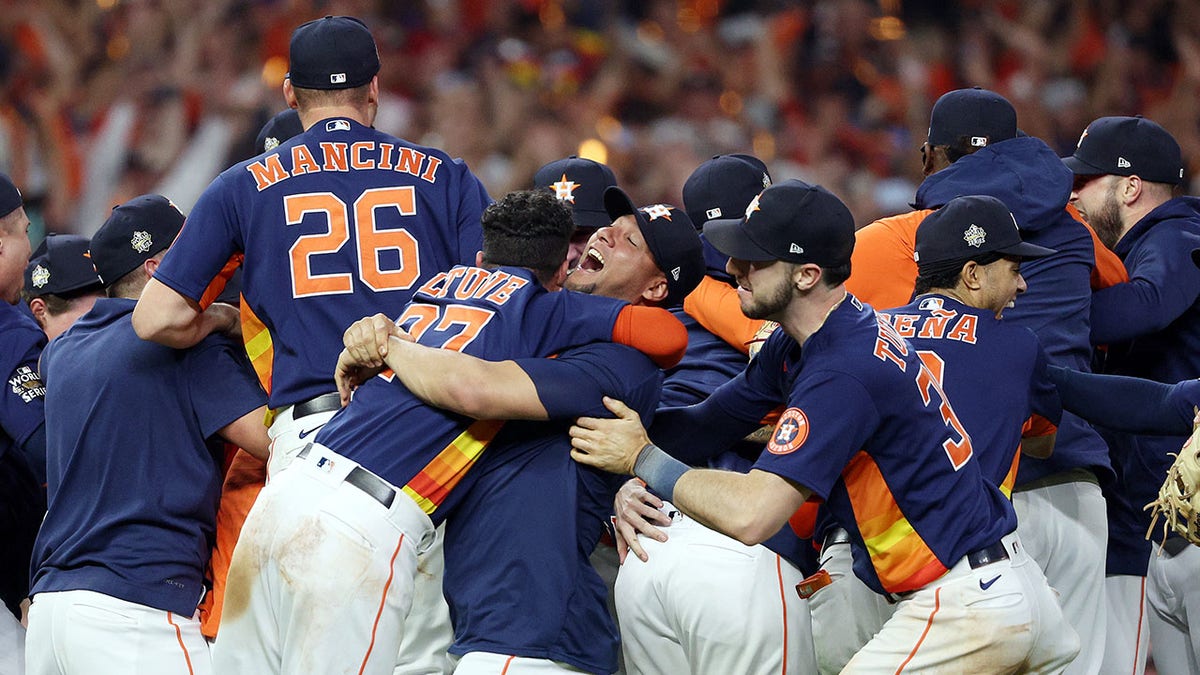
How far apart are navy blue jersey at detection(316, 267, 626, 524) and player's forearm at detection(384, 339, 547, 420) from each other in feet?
0.27

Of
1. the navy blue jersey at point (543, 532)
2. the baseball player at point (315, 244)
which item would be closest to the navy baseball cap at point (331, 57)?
the baseball player at point (315, 244)

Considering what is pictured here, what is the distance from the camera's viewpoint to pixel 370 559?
12.5ft

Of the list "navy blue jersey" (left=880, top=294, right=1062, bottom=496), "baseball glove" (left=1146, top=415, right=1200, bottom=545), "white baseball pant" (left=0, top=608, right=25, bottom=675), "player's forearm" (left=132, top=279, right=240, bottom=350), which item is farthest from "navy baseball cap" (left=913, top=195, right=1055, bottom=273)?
"white baseball pant" (left=0, top=608, right=25, bottom=675)

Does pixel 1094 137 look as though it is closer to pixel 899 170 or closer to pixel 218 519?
pixel 218 519

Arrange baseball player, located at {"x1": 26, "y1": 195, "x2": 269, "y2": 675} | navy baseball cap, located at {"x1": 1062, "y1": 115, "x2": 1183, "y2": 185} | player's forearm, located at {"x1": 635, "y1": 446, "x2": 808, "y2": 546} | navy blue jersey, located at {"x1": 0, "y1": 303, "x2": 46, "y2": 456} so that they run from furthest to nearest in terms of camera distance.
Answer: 1. navy baseball cap, located at {"x1": 1062, "y1": 115, "x2": 1183, "y2": 185}
2. navy blue jersey, located at {"x1": 0, "y1": 303, "x2": 46, "y2": 456}
3. baseball player, located at {"x1": 26, "y1": 195, "x2": 269, "y2": 675}
4. player's forearm, located at {"x1": 635, "y1": 446, "x2": 808, "y2": 546}

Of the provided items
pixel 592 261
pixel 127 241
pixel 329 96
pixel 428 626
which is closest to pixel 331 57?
pixel 329 96

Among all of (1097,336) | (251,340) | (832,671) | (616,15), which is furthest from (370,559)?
(616,15)

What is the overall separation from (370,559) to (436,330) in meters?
0.69

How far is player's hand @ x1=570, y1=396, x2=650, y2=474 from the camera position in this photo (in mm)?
3953

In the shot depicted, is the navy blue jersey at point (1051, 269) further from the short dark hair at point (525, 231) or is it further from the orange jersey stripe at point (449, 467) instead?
the orange jersey stripe at point (449, 467)

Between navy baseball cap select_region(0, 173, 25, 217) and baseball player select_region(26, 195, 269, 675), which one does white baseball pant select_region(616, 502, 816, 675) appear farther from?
navy baseball cap select_region(0, 173, 25, 217)

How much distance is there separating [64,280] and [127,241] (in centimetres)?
76

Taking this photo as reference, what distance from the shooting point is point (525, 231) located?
13.8 feet

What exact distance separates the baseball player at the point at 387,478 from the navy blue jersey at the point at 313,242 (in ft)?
1.04
